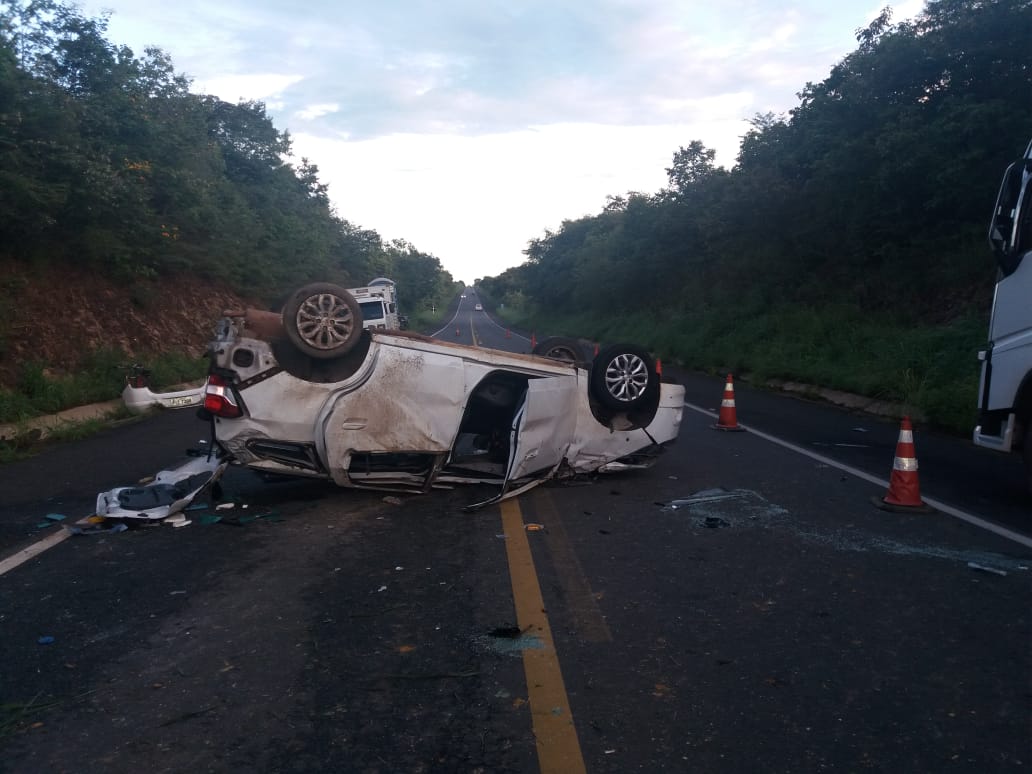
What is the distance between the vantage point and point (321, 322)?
7.57 metres

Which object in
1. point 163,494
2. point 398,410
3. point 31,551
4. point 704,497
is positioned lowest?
point 31,551

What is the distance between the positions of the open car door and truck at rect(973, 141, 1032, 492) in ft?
12.4

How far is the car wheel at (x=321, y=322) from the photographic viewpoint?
752 cm

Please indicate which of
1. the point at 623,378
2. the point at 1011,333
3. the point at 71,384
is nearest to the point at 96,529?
the point at 623,378

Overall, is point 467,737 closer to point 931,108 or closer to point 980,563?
point 980,563

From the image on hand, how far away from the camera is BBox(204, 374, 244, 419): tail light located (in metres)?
7.44

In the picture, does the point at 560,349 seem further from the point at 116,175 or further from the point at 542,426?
the point at 116,175

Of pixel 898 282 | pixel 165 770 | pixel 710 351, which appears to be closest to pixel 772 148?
pixel 710 351

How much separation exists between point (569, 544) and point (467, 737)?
302 cm

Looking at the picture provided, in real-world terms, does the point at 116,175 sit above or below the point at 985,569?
above

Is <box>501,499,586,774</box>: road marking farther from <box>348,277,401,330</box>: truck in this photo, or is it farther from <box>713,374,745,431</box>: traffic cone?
<box>348,277,401,330</box>: truck

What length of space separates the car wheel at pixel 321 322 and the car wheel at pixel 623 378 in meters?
2.41

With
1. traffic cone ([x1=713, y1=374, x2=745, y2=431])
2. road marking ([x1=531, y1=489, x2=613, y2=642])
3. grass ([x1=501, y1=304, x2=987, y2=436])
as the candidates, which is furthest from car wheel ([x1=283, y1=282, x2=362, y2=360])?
grass ([x1=501, y1=304, x2=987, y2=436])

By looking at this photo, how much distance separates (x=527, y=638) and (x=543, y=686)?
0.59 m
